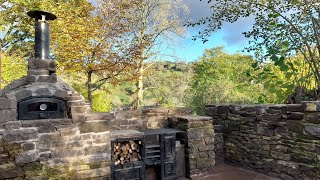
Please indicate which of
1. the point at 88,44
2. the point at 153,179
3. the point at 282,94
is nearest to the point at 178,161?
the point at 153,179

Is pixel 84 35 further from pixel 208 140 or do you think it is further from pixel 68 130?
pixel 208 140

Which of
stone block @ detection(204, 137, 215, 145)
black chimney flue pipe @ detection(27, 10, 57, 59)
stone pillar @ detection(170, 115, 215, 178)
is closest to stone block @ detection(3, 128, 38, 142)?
black chimney flue pipe @ detection(27, 10, 57, 59)

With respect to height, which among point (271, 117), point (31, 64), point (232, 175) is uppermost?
point (31, 64)

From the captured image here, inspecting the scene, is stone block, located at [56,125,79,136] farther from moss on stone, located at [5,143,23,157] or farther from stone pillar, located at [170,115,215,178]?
stone pillar, located at [170,115,215,178]

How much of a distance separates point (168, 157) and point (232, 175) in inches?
51.4

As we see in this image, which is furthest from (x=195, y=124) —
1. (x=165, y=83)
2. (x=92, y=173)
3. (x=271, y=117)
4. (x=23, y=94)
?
(x=165, y=83)

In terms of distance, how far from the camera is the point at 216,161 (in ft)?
17.7

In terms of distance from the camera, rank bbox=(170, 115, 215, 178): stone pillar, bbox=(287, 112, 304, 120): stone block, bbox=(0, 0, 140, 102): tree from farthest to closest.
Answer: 1. bbox=(0, 0, 140, 102): tree
2. bbox=(170, 115, 215, 178): stone pillar
3. bbox=(287, 112, 304, 120): stone block

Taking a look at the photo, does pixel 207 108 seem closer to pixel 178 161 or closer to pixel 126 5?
pixel 178 161

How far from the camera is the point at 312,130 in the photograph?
3.96 metres

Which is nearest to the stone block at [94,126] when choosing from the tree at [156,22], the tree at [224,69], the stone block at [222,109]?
A: the stone block at [222,109]

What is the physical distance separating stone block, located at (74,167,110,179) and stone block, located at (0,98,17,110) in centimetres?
127

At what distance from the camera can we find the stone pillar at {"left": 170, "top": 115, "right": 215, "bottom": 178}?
15.2 feet

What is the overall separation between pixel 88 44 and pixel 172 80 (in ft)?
26.7
